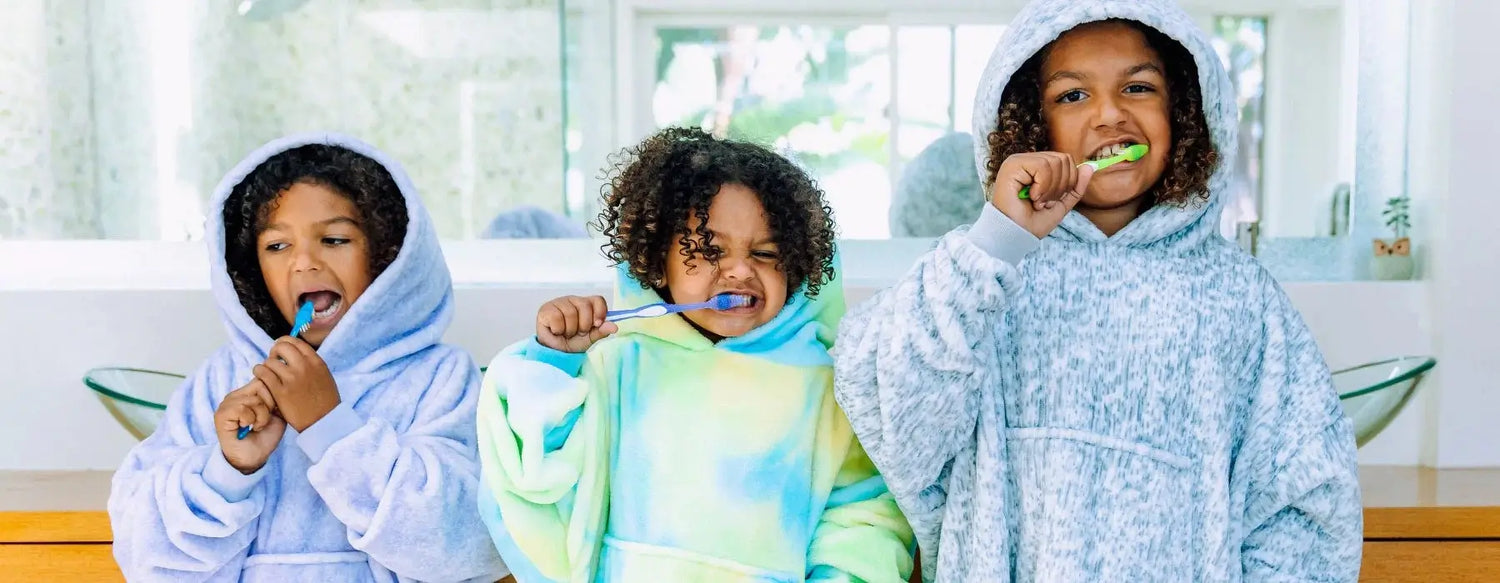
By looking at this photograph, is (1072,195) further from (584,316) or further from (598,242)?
(598,242)

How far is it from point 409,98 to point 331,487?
892mm

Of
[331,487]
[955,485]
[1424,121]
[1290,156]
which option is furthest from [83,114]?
[1424,121]

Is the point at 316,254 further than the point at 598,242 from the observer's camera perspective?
No

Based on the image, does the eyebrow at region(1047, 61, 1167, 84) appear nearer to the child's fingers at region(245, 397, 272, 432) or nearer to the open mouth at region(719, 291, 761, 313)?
the open mouth at region(719, 291, 761, 313)

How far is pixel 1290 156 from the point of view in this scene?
178 cm

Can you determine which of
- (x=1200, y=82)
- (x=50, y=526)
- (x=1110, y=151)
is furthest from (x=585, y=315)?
(x=50, y=526)

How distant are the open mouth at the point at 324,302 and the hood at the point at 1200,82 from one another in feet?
2.15

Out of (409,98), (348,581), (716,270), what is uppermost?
(409,98)

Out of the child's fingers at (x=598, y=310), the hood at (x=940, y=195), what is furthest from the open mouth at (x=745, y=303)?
the hood at (x=940, y=195)

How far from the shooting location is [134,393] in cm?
147

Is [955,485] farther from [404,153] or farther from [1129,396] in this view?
[404,153]

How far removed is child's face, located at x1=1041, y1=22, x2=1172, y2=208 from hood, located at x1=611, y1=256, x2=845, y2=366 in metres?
0.26

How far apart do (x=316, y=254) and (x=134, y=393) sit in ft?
1.51

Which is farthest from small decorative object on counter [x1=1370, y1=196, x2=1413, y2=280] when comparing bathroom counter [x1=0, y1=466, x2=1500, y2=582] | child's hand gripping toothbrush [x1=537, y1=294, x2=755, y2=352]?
child's hand gripping toothbrush [x1=537, y1=294, x2=755, y2=352]
